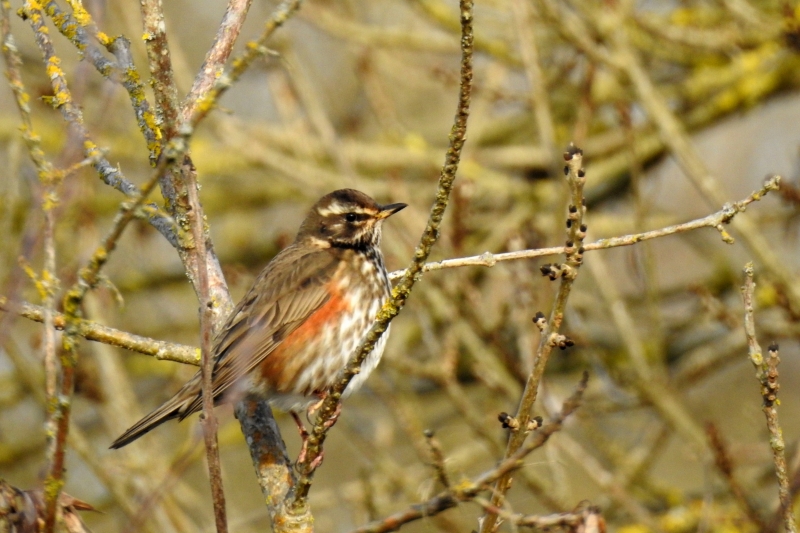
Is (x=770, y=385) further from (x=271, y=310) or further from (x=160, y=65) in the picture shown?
(x=271, y=310)

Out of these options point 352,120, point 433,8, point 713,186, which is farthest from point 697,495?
point 352,120

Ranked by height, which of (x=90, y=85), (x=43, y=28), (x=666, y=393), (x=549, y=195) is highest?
→ (x=90, y=85)

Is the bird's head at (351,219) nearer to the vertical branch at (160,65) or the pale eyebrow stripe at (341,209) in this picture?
the pale eyebrow stripe at (341,209)

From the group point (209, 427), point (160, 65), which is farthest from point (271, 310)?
point (209, 427)

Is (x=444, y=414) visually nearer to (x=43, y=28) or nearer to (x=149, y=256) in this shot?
(x=149, y=256)

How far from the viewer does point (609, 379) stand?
297 inches

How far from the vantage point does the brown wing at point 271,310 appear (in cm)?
454

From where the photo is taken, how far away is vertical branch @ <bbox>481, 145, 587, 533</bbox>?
2691 mm

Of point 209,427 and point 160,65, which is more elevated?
point 160,65

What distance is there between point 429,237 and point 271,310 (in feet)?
7.68

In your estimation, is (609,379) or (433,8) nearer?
(609,379)

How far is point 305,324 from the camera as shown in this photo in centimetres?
493

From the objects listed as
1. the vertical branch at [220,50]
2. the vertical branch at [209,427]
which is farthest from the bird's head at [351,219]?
the vertical branch at [209,427]

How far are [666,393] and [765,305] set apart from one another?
1.08 meters
